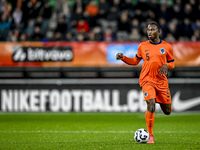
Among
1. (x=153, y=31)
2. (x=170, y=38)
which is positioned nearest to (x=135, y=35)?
(x=170, y=38)

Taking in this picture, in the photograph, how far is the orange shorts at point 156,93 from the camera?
7.13 metres

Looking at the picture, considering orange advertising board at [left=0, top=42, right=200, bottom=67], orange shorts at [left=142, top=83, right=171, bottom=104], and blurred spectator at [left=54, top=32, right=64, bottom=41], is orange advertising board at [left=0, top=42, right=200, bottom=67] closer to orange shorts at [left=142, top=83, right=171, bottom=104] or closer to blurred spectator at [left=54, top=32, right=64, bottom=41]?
blurred spectator at [left=54, top=32, right=64, bottom=41]

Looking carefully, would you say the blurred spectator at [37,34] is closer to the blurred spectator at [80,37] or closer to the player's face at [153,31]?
the blurred spectator at [80,37]

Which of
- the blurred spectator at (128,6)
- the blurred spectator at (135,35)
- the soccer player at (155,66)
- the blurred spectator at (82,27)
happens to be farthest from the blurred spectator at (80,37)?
the soccer player at (155,66)

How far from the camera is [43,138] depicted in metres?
7.94

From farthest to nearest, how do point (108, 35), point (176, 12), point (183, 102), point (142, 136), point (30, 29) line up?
1. point (176, 12)
2. point (30, 29)
3. point (108, 35)
4. point (183, 102)
5. point (142, 136)

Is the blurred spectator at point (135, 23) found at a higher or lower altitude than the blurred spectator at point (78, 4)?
lower

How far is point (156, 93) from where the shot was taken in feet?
24.1

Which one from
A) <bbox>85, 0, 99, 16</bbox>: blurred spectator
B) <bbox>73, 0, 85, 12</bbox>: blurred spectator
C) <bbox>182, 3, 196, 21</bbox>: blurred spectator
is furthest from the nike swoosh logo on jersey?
<bbox>73, 0, 85, 12</bbox>: blurred spectator

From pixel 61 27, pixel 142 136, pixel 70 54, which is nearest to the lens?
pixel 142 136

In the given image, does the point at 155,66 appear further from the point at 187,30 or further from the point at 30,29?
the point at 30,29

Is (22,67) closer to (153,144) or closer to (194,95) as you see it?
(194,95)

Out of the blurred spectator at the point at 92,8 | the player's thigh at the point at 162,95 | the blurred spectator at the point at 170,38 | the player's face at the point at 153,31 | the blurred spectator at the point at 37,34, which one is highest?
the blurred spectator at the point at 92,8

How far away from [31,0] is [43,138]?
9328 mm
